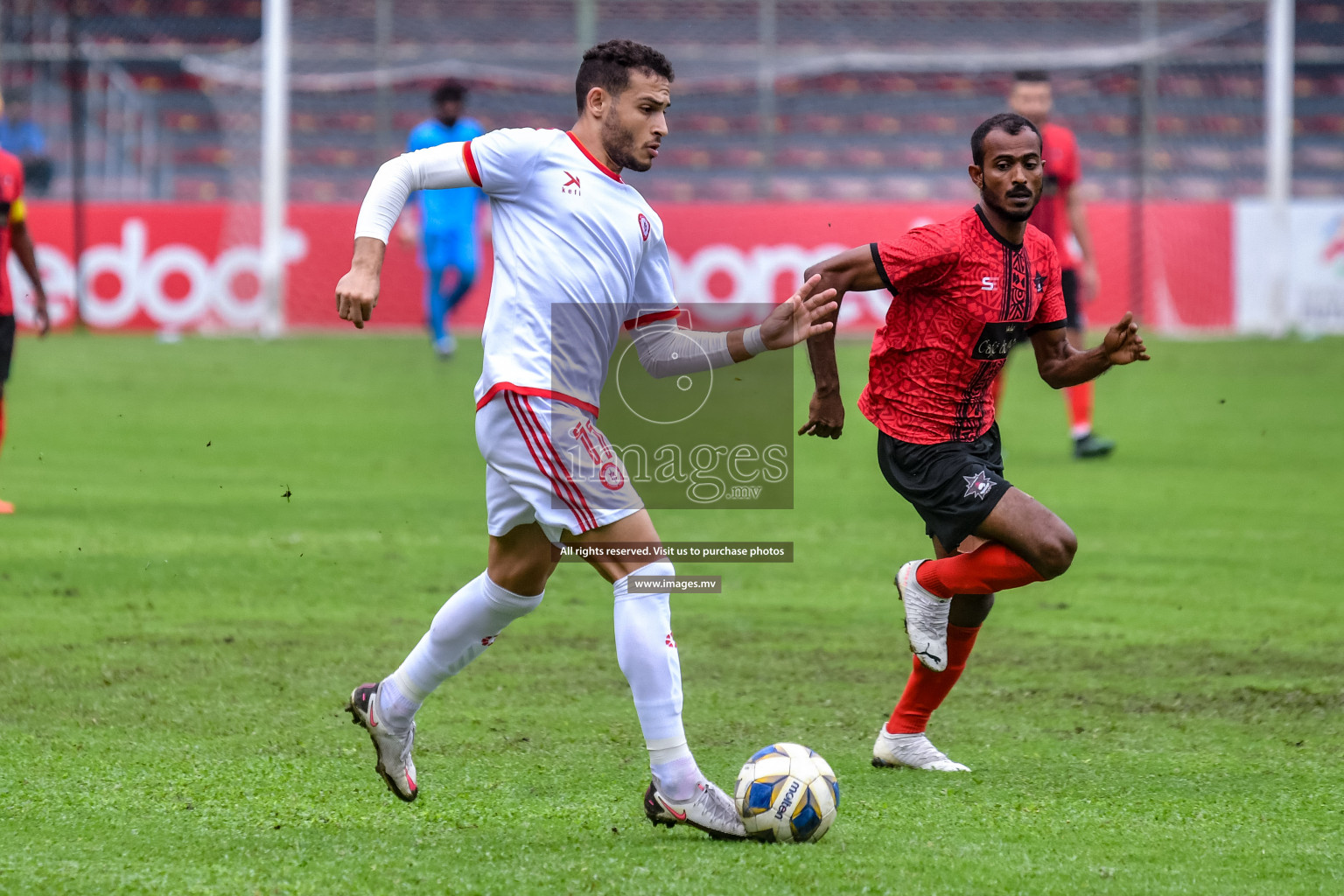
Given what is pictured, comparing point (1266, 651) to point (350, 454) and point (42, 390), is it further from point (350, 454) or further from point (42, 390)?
point (42, 390)

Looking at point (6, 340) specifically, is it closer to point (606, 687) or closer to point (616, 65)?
point (606, 687)

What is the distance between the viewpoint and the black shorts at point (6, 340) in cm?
884

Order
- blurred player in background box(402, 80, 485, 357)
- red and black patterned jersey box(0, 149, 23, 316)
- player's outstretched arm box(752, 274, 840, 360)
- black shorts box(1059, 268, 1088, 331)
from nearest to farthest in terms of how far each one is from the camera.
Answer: player's outstretched arm box(752, 274, 840, 360)
red and black patterned jersey box(0, 149, 23, 316)
black shorts box(1059, 268, 1088, 331)
blurred player in background box(402, 80, 485, 357)

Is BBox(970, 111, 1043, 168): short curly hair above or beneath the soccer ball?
above

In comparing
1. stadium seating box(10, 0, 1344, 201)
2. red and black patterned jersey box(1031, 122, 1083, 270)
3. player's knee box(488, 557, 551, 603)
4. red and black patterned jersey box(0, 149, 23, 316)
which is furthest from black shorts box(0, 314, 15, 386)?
stadium seating box(10, 0, 1344, 201)

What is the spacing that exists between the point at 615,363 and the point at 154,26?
21.8 metres

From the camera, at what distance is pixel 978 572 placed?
4.74 meters

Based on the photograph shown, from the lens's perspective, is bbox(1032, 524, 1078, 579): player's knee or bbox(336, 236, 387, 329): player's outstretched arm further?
bbox(1032, 524, 1078, 579): player's knee

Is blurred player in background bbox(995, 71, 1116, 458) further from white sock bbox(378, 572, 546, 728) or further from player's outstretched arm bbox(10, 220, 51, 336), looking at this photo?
white sock bbox(378, 572, 546, 728)

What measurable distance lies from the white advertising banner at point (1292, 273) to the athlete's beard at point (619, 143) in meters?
19.0

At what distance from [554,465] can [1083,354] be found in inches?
70.9

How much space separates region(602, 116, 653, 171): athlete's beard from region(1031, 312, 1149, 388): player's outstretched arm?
1.41 meters

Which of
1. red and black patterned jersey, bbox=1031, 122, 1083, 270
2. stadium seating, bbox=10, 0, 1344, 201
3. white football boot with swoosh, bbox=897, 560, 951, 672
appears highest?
stadium seating, bbox=10, 0, 1344, 201

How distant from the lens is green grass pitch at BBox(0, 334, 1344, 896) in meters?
→ 3.84
